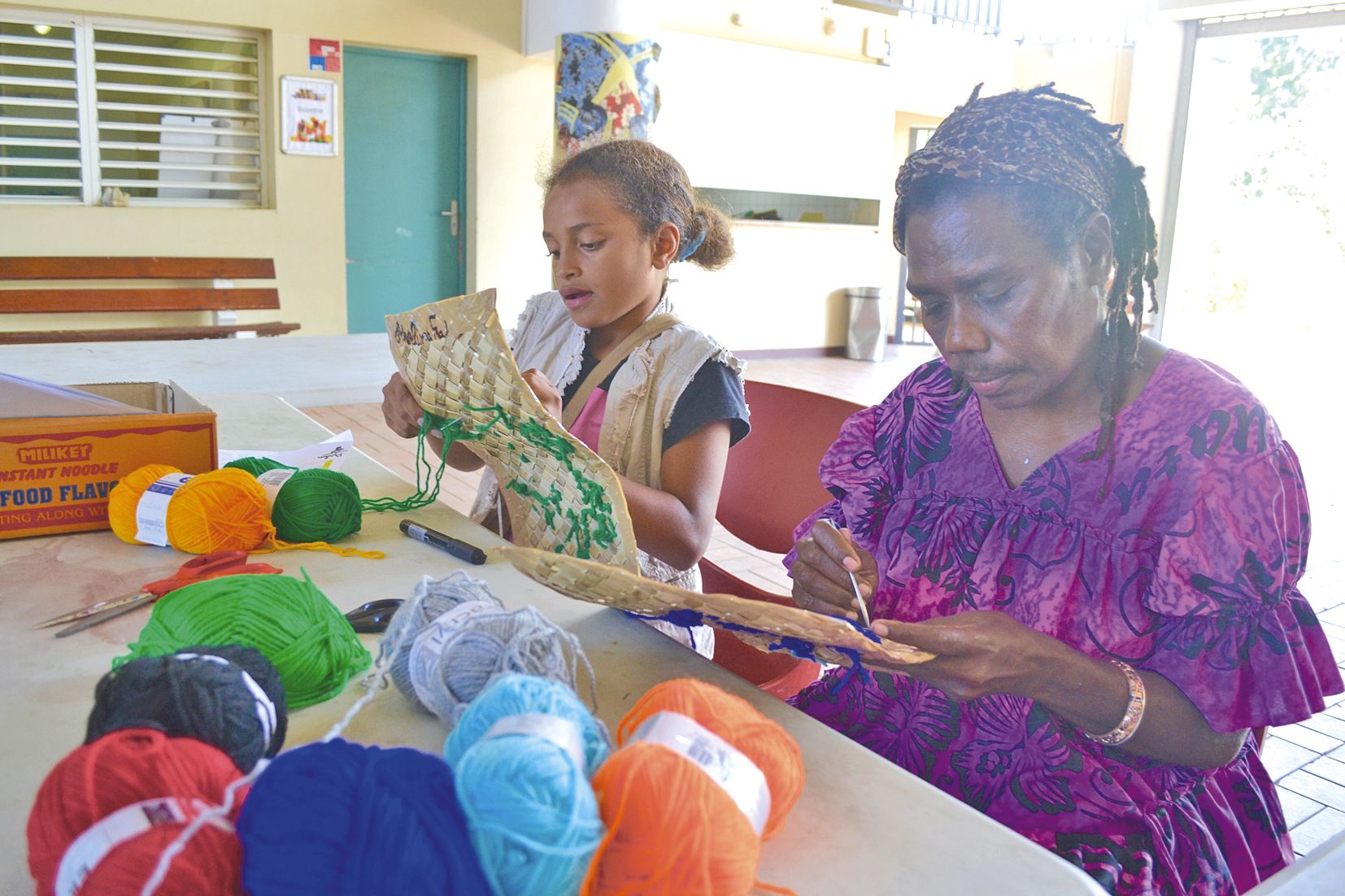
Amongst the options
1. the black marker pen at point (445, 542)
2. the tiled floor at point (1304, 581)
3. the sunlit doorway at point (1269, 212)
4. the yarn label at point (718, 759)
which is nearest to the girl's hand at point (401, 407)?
the black marker pen at point (445, 542)

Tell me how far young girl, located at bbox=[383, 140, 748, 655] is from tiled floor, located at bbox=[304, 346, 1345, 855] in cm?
146

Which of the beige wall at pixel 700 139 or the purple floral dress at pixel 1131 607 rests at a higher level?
the beige wall at pixel 700 139

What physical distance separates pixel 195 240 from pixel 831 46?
5178mm

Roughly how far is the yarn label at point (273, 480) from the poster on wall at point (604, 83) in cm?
495

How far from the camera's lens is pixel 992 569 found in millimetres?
1156

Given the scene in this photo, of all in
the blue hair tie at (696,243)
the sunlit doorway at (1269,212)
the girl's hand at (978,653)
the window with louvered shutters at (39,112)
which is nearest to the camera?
the girl's hand at (978,653)

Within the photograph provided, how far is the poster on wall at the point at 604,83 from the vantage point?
20.0ft

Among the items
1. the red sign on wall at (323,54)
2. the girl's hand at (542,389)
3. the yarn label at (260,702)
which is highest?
the red sign on wall at (323,54)

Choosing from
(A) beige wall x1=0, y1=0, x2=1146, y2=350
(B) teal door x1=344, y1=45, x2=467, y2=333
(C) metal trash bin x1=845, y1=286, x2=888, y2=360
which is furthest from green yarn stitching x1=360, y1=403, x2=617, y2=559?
(C) metal trash bin x1=845, y1=286, x2=888, y2=360

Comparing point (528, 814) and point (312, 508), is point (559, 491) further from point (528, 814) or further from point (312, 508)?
point (528, 814)

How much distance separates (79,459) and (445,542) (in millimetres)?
511

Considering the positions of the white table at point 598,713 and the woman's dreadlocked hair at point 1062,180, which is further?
the woman's dreadlocked hair at point 1062,180

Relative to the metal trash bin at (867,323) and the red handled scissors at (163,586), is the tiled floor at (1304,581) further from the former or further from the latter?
the red handled scissors at (163,586)

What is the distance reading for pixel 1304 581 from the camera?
12.2ft
